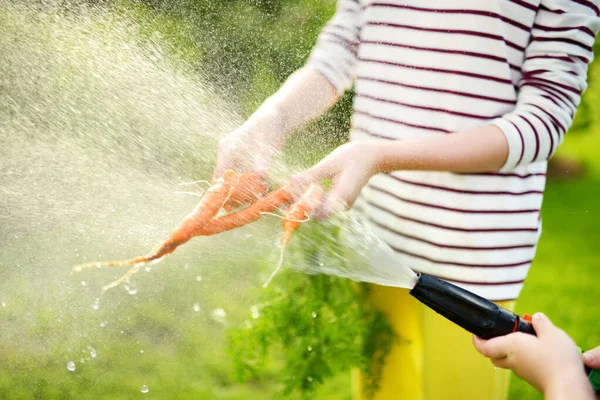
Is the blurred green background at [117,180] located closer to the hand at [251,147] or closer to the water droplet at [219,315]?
the water droplet at [219,315]

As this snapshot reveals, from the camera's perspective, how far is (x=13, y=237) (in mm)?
3154

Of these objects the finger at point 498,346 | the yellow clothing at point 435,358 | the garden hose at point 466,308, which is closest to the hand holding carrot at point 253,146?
the yellow clothing at point 435,358

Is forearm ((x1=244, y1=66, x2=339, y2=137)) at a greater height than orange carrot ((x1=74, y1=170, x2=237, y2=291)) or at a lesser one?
Answer: greater

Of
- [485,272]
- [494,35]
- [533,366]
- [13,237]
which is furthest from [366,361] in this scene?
[13,237]

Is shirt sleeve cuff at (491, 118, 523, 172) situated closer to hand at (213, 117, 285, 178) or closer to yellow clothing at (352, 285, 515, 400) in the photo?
yellow clothing at (352, 285, 515, 400)

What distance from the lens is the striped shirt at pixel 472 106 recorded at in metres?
1.39

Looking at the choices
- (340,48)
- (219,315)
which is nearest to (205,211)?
(340,48)

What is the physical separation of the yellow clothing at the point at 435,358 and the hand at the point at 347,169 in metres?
0.33

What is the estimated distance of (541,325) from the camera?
1.15m

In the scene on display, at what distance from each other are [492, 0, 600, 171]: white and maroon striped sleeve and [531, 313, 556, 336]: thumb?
0.35m

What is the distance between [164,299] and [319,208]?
199 centimetres

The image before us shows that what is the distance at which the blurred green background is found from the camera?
8.79 ft

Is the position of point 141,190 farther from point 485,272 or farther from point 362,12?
point 485,272

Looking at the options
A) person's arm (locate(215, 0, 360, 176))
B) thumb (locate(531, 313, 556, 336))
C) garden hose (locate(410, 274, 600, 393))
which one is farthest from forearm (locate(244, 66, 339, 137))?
thumb (locate(531, 313, 556, 336))
